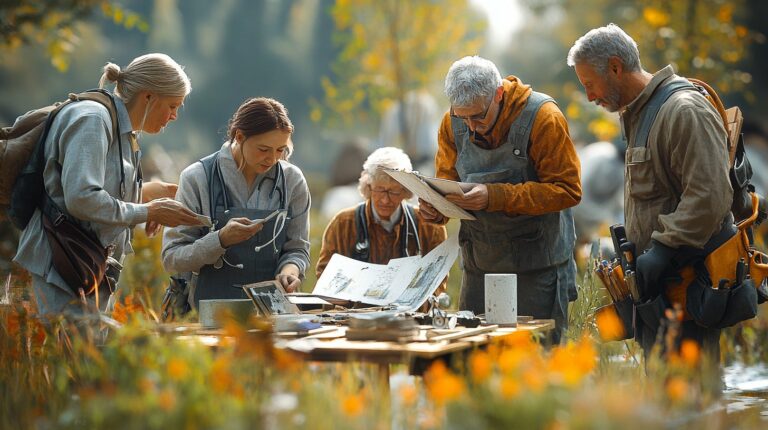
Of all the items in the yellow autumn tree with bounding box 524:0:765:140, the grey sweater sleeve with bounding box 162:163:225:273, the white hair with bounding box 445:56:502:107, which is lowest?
the grey sweater sleeve with bounding box 162:163:225:273

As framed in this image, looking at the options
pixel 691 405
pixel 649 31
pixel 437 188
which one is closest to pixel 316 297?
pixel 437 188

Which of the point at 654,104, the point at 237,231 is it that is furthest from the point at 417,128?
the point at 654,104

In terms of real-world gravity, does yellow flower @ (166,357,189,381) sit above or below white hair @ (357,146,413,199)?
below

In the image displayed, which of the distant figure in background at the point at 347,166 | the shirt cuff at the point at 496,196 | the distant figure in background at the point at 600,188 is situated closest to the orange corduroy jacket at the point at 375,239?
the shirt cuff at the point at 496,196

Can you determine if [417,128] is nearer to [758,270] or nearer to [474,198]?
[474,198]

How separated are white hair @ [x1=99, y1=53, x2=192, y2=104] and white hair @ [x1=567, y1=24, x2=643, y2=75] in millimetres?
1734

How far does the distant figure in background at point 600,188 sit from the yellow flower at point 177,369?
9658 mm

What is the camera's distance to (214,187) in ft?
15.9

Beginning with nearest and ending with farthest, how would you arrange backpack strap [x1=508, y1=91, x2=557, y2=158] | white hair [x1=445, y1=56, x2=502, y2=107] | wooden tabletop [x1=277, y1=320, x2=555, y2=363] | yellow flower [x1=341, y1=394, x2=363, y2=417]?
yellow flower [x1=341, y1=394, x2=363, y2=417] → wooden tabletop [x1=277, y1=320, x2=555, y2=363] → white hair [x1=445, y1=56, x2=502, y2=107] → backpack strap [x1=508, y1=91, x2=557, y2=158]

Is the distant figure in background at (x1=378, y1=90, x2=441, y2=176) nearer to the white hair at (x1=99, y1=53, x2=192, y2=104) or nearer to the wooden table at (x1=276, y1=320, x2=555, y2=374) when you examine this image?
the white hair at (x1=99, y1=53, x2=192, y2=104)

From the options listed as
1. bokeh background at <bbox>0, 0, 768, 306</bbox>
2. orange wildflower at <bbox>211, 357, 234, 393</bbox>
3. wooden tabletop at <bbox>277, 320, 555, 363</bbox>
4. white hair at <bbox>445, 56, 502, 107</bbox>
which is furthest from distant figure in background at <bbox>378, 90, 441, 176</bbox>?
orange wildflower at <bbox>211, 357, 234, 393</bbox>

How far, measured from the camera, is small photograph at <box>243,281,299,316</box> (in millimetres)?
4246

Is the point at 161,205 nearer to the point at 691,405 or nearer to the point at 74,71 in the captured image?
the point at 691,405

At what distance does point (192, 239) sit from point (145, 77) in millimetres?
858
